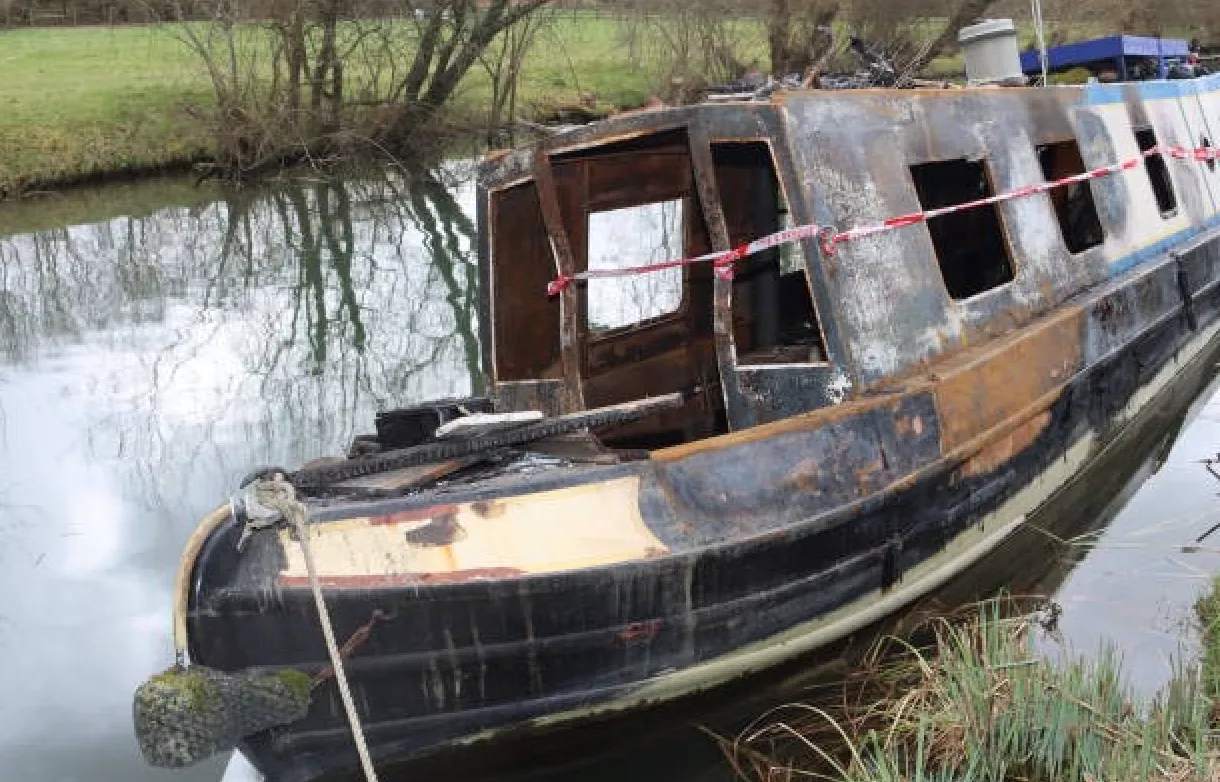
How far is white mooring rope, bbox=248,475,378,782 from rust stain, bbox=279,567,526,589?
64 millimetres

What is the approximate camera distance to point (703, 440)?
5.26 m

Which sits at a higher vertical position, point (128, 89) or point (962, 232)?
point (128, 89)

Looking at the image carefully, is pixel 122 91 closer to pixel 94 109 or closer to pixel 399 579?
pixel 94 109

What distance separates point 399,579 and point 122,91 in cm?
2020

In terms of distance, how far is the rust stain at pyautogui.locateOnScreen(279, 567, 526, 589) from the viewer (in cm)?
449

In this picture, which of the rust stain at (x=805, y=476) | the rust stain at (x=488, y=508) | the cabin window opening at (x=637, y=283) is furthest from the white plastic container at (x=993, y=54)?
the rust stain at (x=488, y=508)

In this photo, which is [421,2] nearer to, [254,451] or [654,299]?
[654,299]

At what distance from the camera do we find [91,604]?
6.66 m

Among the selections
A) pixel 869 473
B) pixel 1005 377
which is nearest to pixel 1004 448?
pixel 1005 377

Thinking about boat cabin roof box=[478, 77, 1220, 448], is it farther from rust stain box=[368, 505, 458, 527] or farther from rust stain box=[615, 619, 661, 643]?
rust stain box=[368, 505, 458, 527]

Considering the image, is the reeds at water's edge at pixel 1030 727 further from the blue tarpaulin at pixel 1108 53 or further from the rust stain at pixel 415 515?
the blue tarpaulin at pixel 1108 53

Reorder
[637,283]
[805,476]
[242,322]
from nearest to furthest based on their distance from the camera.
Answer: [805,476]
[637,283]
[242,322]

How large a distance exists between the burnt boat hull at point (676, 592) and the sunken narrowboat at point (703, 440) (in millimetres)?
11

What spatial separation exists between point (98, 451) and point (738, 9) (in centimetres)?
1652
